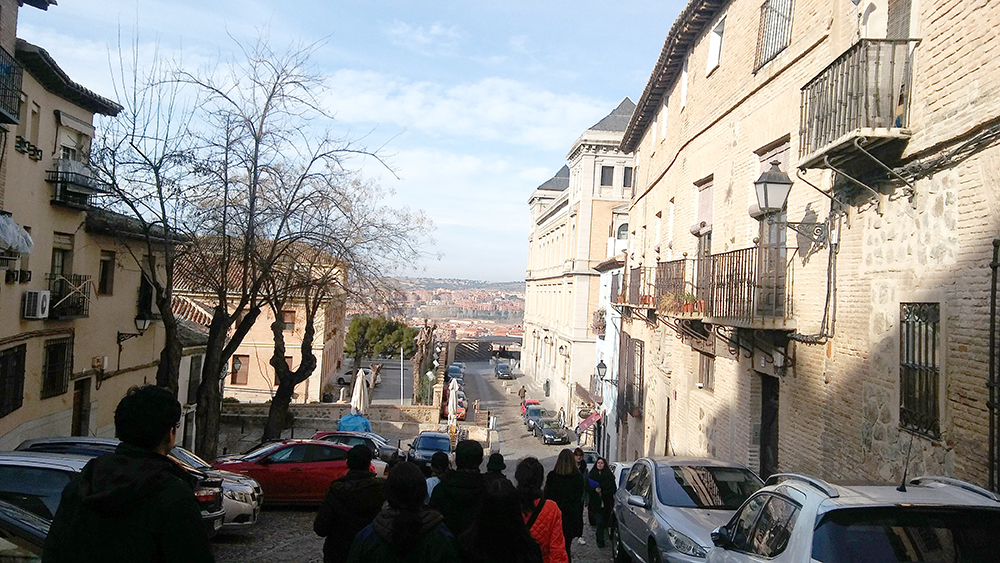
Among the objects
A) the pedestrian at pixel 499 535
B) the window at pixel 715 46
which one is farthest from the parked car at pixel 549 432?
the pedestrian at pixel 499 535

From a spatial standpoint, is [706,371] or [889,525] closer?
[889,525]

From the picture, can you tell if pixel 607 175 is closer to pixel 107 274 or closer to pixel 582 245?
pixel 582 245

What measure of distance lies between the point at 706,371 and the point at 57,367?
46.5 feet

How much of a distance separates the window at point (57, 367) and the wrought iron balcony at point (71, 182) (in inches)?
124

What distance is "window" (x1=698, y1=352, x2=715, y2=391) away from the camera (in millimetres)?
15516

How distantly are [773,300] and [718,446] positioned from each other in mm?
3680

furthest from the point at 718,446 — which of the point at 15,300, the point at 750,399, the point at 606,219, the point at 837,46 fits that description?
the point at 606,219

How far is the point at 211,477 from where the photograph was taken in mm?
10875

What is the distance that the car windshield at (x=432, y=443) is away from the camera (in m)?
20.7

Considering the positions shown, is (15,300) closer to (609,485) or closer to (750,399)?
(609,485)

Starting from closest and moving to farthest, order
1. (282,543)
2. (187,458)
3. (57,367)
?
(282,543) < (187,458) < (57,367)

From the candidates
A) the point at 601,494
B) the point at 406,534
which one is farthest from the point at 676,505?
the point at 406,534

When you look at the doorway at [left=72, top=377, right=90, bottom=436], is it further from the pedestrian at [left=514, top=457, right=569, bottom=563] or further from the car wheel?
the pedestrian at [left=514, top=457, right=569, bottom=563]

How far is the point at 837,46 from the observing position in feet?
32.2
